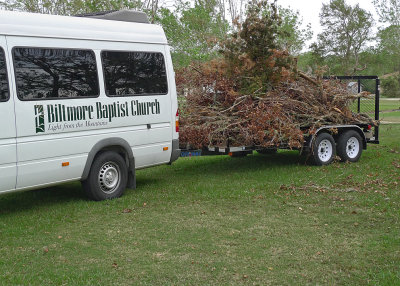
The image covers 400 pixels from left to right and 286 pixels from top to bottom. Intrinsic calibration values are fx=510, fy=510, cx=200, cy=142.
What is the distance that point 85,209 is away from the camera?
7828 millimetres

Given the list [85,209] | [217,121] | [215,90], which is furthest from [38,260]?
[215,90]

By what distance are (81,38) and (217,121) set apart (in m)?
3.37

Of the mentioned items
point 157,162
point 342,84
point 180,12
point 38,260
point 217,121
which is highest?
point 180,12

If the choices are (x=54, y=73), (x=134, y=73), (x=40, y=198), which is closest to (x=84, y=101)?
(x=54, y=73)

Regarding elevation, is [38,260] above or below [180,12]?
below

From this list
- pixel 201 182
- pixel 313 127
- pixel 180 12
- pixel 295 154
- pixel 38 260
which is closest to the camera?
pixel 38 260

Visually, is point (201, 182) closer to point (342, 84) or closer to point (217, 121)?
point (217, 121)

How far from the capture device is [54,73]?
7.54 meters

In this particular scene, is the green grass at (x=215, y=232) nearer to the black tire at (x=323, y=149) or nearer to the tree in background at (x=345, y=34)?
the black tire at (x=323, y=149)

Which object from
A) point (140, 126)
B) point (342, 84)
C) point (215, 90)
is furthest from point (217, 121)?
point (342, 84)

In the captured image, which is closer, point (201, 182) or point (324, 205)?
point (324, 205)

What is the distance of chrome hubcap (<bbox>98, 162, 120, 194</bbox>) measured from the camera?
8.35 metres

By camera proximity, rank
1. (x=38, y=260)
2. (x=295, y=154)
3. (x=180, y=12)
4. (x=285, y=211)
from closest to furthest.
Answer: (x=38, y=260), (x=285, y=211), (x=295, y=154), (x=180, y=12)

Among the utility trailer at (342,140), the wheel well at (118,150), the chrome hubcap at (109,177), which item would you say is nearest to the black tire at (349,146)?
the utility trailer at (342,140)
